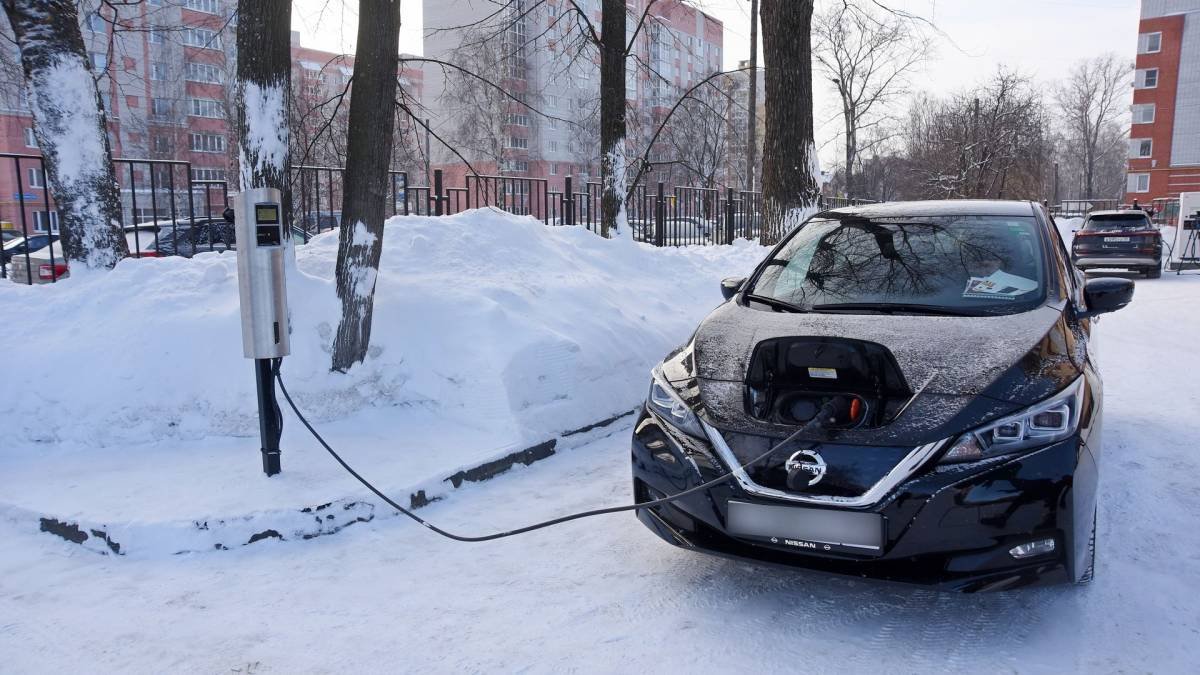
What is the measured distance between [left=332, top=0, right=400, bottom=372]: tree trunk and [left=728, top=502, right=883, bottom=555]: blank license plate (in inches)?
148

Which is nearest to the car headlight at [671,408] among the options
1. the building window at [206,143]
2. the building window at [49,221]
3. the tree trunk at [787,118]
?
the building window at [49,221]

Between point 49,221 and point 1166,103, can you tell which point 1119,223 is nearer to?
point 49,221

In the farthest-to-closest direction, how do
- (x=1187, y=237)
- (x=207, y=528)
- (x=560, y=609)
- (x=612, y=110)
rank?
1. (x=1187, y=237)
2. (x=612, y=110)
3. (x=207, y=528)
4. (x=560, y=609)

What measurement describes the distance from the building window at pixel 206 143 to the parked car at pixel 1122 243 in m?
49.4

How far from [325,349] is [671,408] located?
10.9 ft

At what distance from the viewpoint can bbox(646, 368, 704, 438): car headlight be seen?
329cm

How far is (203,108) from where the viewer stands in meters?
54.7

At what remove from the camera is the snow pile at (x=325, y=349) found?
5355mm

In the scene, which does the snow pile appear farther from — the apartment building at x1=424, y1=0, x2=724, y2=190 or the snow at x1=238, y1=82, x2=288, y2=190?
the apartment building at x1=424, y1=0, x2=724, y2=190

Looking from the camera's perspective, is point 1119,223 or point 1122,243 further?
point 1119,223

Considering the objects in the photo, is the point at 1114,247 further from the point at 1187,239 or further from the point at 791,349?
the point at 791,349

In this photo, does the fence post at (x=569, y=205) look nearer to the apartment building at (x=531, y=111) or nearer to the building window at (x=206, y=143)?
the apartment building at (x=531, y=111)

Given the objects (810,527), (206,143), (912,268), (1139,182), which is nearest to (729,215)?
(912,268)

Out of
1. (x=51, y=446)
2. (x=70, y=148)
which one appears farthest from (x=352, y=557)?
(x=70, y=148)
